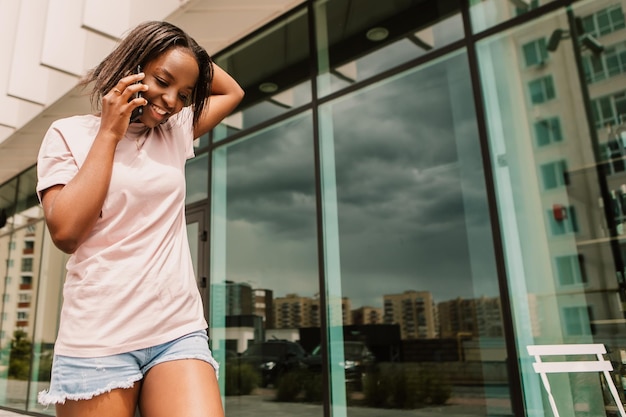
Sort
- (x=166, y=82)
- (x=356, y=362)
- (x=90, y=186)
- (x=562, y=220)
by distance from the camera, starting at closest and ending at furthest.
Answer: (x=90, y=186) < (x=166, y=82) < (x=562, y=220) < (x=356, y=362)

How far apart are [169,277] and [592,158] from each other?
117 inches

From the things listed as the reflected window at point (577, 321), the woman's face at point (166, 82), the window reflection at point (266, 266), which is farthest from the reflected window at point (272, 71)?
the woman's face at point (166, 82)

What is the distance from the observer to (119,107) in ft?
3.37

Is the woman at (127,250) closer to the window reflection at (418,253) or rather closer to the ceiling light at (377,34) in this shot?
the window reflection at (418,253)

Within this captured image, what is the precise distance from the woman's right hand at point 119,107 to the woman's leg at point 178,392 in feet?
1.58

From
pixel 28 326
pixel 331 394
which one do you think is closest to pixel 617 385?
pixel 331 394

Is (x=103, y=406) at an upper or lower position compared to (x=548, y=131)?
lower

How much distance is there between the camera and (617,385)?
2.89m

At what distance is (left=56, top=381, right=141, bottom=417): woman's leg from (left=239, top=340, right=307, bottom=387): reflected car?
3.48 m

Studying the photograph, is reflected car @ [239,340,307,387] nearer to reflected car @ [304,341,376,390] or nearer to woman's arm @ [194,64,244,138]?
reflected car @ [304,341,376,390]

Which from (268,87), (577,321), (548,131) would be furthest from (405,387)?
(268,87)

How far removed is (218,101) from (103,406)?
819 mm

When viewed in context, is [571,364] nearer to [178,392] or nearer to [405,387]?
[405,387]

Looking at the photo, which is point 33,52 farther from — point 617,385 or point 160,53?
point 617,385
